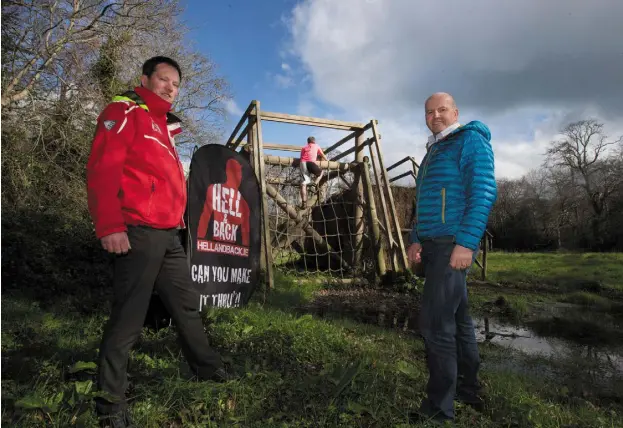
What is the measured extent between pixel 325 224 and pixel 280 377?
22.6ft

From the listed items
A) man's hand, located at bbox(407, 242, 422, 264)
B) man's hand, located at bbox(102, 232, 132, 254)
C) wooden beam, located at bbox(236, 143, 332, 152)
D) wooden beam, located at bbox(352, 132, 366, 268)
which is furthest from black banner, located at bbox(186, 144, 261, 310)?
wooden beam, located at bbox(236, 143, 332, 152)

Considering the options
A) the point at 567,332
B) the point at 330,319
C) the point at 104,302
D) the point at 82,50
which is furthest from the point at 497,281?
the point at 82,50

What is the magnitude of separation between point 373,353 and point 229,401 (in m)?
1.47

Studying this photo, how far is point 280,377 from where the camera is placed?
2.80m

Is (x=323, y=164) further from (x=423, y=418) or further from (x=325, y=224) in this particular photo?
(x=423, y=418)

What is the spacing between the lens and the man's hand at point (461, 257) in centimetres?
214

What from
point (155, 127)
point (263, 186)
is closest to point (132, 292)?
point (155, 127)

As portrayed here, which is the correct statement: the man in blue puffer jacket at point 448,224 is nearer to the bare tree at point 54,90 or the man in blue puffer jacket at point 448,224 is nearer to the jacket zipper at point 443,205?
the jacket zipper at point 443,205

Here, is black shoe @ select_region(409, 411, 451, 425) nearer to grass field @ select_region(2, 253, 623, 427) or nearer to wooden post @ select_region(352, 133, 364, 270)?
grass field @ select_region(2, 253, 623, 427)

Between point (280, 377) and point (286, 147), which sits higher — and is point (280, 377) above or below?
below

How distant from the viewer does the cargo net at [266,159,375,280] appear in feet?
29.3

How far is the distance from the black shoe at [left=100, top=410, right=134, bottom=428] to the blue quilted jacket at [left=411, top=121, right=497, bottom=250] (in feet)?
6.29

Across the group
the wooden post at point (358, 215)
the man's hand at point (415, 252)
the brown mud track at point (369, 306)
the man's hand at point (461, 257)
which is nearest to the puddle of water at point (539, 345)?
the brown mud track at point (369, 306)

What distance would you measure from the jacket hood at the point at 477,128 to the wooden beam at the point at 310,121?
218 inches
